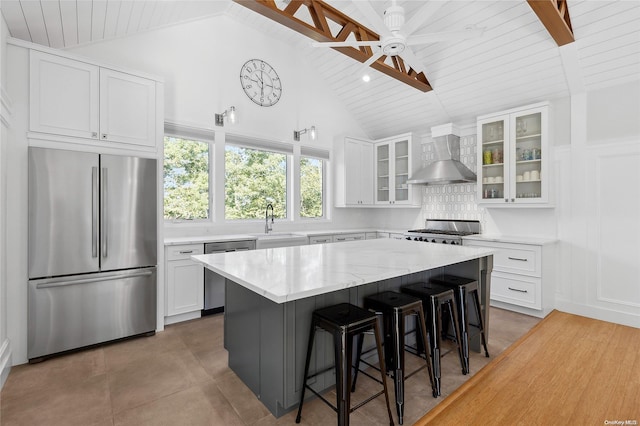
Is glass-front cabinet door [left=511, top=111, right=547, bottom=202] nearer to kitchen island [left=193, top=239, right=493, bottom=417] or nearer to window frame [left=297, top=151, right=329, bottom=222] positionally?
kitchen island [left=193, top=239, right=493, bottom=417]

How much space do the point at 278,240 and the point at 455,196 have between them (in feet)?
9.58

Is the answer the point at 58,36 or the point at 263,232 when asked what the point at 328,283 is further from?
the point at 58,36

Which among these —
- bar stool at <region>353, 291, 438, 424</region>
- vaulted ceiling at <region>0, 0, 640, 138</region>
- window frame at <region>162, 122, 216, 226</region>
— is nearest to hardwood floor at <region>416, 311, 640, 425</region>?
bar stool at <region>353, 291, 438, 424</region>

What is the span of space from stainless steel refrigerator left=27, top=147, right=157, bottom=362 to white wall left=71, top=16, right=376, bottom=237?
914 mm

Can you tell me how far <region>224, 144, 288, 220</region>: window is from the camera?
4492 mm

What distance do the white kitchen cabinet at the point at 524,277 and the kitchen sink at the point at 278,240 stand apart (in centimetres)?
239

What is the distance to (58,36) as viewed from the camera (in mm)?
3008

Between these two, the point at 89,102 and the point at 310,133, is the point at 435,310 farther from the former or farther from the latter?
the point at 310,133

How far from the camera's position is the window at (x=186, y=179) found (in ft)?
13.1

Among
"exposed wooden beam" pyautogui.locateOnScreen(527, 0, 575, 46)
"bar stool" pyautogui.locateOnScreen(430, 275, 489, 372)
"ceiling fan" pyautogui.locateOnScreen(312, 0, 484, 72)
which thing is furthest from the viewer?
"exposed wooden beam" pyautogui.locateOnScreen(527, 0, 575, 46)

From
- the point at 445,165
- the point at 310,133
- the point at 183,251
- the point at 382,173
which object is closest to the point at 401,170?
the point at 382,173

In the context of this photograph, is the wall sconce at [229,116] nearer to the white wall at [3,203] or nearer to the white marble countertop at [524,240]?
the white wall at [3,203]

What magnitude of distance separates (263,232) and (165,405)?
2.85 metres

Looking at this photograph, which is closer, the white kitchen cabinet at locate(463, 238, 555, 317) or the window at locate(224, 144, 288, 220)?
the white kitchen cabinet at locate(463, 238, 555, 317)
